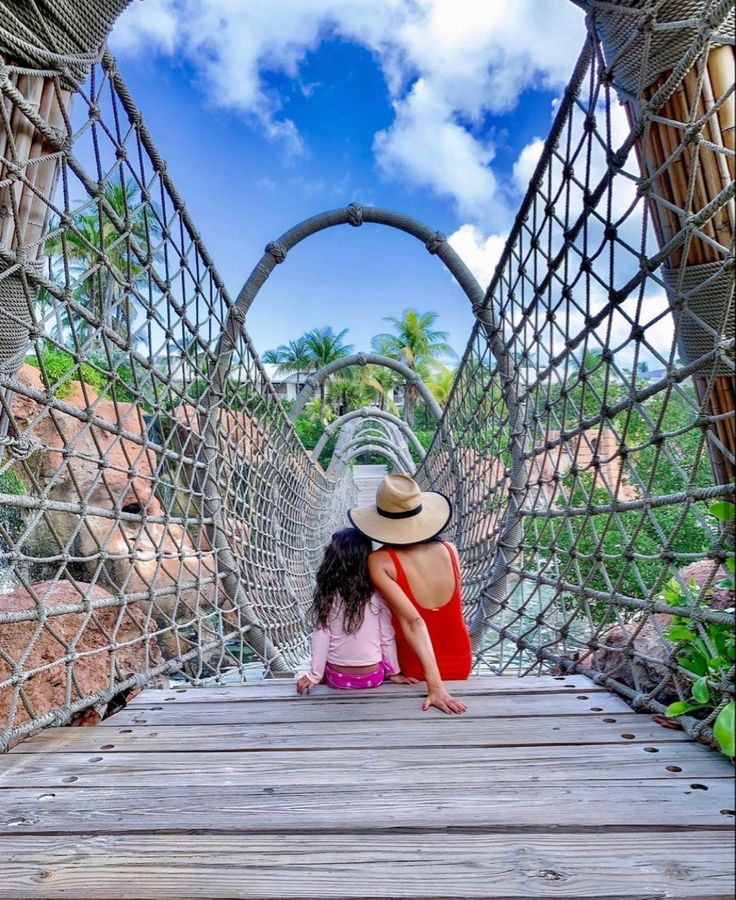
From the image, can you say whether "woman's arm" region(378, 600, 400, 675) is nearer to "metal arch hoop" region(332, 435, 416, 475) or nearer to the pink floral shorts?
the pink floral shorts

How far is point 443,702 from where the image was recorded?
112 cm

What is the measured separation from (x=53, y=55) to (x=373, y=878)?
1.33 m

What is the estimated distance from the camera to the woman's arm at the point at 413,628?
1.13 m

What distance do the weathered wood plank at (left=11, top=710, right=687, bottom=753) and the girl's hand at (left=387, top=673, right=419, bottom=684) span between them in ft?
1.09

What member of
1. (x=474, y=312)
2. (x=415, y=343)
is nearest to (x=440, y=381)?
(x=415, y=343)

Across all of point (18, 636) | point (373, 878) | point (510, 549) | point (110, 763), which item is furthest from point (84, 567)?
point (373, 878)

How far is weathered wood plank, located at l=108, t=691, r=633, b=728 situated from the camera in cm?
108

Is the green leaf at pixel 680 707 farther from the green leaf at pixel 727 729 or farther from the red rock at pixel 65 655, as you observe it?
the red rock at pixel 65 655

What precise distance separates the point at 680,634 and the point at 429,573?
656 mm

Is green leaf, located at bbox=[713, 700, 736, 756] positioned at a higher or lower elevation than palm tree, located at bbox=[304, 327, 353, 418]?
lower

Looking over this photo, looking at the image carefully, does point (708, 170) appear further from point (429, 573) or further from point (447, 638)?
point (447, 638)

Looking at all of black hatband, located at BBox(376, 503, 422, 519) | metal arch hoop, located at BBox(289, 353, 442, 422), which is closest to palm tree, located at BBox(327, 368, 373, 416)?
metal arch hoop, located at BBox(289, 353, 442, 422)

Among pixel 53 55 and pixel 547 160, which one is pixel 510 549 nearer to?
pixel 547 160

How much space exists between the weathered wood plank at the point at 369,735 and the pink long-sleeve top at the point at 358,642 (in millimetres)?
328
